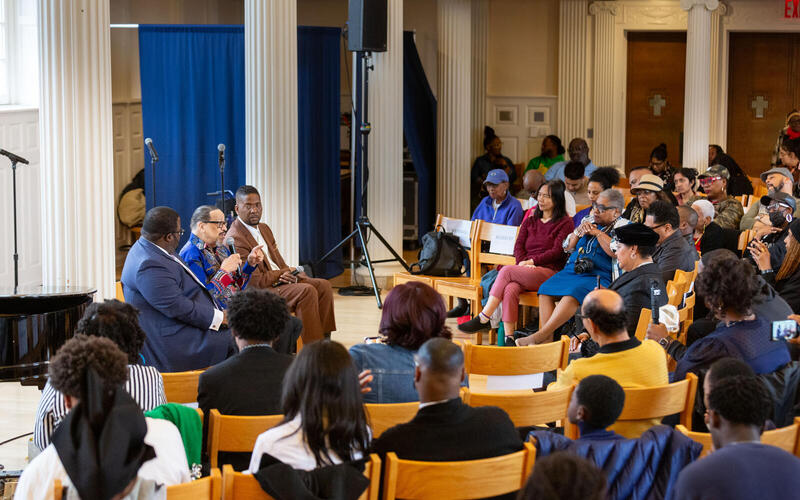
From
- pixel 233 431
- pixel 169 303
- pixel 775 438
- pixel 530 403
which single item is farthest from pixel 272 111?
pixel 775 438

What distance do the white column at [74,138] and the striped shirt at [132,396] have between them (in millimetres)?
2110

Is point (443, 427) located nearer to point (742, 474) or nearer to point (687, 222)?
point (742, 474)

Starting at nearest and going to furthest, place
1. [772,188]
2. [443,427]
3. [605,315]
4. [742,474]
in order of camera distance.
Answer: [742,474] → [443,427] → [605,315] → [772,188]

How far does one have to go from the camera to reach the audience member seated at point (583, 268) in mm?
6438

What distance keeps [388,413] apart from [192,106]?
20.2ft

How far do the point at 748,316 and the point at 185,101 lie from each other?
243 inches

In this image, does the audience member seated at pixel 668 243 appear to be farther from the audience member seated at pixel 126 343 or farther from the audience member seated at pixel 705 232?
the audience member seated at pixel 126 343

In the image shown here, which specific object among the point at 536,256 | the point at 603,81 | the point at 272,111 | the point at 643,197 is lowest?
the point at 536,256

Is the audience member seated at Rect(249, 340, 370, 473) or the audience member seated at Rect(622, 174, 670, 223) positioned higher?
the audience member seated at Rect(622, 174, 670, 223)

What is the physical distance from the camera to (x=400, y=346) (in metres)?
3.74

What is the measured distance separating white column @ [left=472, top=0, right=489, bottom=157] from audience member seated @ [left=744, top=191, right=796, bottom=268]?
22.7 ft

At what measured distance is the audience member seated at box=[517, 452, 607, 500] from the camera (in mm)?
1893

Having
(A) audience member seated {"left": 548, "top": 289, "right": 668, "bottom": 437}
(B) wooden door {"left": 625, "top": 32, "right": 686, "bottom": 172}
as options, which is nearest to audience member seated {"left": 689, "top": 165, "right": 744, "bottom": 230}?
(A) audience member seated {"left": 548, "top": 289, "right": 668, "bottom": 437}

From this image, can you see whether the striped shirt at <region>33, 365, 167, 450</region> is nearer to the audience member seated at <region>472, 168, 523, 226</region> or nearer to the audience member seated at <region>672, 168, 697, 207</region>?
the audience member seated at <region>472, 168, 523, 226</region>
